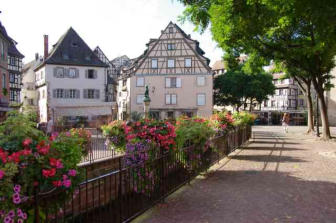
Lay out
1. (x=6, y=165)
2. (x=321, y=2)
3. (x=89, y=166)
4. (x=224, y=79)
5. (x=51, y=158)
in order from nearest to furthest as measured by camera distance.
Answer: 1. (x=6, y=165)
2. (x=51, y=158)
3. (x=321, y=2)
4. (x=89, y=166)
5. (x=224, y=79)

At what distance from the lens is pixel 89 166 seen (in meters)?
10.4

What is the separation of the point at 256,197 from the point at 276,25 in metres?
12.4

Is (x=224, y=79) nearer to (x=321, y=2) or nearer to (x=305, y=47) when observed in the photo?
(x=305, y=47)

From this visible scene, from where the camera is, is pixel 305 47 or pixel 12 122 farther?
pixel 305 47

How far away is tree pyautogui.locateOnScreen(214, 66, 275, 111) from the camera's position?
58.6 metres

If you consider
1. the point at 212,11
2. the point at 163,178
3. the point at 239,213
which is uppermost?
the point at 212,11

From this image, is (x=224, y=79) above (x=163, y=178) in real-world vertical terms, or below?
above

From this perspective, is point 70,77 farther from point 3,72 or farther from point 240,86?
point 240,86

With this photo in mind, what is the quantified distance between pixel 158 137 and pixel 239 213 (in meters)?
2.26

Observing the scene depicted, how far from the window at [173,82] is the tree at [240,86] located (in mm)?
12860

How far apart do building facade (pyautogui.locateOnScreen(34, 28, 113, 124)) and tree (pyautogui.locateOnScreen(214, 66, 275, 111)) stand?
71.8 ft

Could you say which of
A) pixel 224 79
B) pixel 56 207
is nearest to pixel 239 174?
pixel 56 207

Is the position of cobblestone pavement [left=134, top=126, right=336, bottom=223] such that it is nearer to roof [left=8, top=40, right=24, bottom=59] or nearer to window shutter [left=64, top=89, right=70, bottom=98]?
window shutter [left=64, top=89, right=70, bottom=98]

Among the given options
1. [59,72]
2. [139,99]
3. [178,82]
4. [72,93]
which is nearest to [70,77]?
[59,72]
